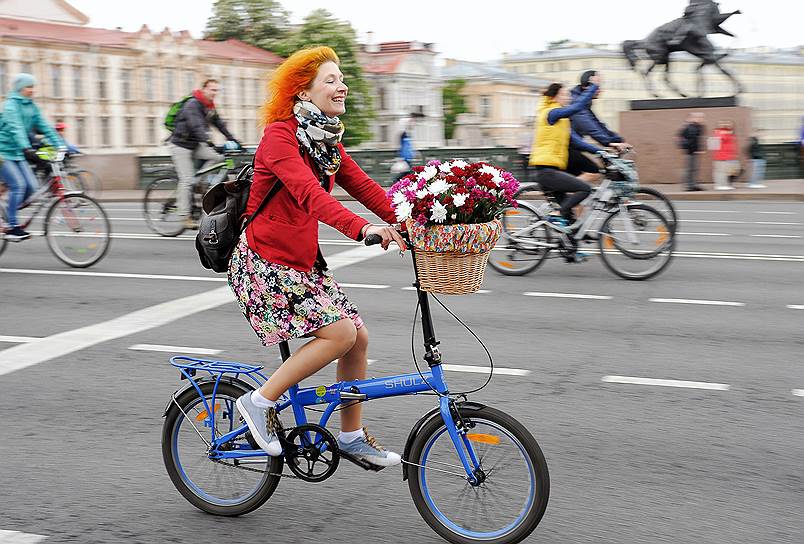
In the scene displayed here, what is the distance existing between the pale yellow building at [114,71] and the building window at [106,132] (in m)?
0.07

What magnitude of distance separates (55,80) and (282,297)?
70536mm

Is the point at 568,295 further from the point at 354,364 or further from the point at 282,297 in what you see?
the point at 282,297

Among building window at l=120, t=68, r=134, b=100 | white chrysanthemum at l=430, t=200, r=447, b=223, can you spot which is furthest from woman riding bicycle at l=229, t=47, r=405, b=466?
building window at l=120, t=68, r=134, b=100

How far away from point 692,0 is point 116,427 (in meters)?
20.9

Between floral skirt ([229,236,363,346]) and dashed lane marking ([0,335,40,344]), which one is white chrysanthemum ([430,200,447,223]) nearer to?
floral skirt ([229,236,363,346])

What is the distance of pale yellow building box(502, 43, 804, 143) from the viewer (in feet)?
436

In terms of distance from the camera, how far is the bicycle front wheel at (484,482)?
3.81m

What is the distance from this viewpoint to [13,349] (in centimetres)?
782

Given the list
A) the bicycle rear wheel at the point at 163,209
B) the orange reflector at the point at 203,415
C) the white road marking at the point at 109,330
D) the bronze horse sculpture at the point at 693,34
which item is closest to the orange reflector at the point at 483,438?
the orange reflector at the point at 203,415

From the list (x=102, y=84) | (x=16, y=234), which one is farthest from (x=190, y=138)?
(x=102, y=84)

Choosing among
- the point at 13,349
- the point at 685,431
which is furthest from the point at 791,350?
the point at 13,349

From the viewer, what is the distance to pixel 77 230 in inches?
467

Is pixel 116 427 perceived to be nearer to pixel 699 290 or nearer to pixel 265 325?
pixel 265 325

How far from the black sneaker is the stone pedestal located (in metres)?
16.3
